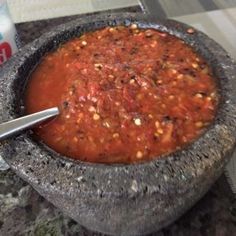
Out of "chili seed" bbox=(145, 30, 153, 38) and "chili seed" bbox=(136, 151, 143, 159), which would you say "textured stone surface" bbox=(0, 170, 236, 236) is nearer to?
"chili seed" bbox=(136, 151, 143, 159)

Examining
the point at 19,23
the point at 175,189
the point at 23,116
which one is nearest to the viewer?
the point at 175,189

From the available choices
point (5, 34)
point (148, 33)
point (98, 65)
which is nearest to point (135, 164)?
point (98, 65)

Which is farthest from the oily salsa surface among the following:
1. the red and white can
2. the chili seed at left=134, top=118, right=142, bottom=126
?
the red and white can

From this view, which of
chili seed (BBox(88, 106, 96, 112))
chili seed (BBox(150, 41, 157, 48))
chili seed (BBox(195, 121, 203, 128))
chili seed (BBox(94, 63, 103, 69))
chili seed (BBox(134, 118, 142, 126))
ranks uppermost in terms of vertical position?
chili seed (BBox(94, 63, 103, 69))

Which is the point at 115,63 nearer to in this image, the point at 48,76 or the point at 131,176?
the point at 48,76

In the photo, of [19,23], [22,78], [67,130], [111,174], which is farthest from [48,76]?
[19,23]

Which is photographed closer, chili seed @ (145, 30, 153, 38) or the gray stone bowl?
the gray stone bowl
